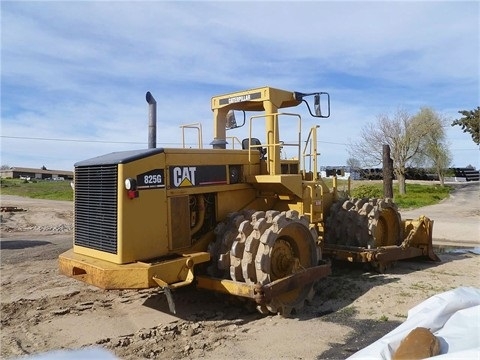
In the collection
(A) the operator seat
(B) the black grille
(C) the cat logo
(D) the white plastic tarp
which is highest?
(A) the operator seat

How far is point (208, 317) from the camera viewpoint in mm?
6094

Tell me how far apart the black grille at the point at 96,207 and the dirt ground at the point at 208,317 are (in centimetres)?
103

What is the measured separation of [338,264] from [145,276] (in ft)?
15.1

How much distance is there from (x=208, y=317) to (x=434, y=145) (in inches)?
1520

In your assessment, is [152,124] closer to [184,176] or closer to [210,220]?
[184,176]

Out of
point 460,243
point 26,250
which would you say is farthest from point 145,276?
point 460,243

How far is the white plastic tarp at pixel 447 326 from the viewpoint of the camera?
3.38 m

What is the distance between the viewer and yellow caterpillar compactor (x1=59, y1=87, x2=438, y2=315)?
5.63 metres

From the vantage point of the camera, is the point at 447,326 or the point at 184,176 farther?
the point at 184,176

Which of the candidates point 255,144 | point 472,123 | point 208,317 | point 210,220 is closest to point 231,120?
point 255,144

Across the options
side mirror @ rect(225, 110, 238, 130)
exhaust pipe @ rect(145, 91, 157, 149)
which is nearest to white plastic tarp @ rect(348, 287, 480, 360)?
exhaust pipe @ rect(145, 91, 157, 149)

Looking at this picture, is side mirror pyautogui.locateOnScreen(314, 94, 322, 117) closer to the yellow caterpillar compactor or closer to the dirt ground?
the yellow caterpillar compactor

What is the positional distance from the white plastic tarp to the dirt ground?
3.68 ft

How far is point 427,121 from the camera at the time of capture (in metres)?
38.7
